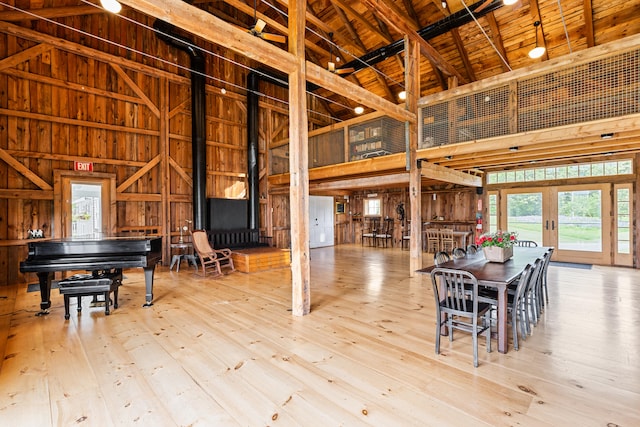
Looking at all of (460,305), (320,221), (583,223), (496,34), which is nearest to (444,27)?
(496,34)

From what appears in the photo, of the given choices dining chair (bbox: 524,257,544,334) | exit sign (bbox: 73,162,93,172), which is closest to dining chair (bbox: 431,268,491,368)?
dining chair (bbox: 524,257,544,334)

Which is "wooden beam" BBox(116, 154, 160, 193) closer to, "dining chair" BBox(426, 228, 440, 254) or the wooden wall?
the wooden wall

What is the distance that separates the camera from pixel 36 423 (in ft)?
6.09

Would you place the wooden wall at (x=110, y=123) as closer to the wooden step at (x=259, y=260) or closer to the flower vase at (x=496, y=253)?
the wooden step at (x=259, y=260)

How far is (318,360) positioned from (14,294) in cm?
560

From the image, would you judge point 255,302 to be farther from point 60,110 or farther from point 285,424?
point 60,110

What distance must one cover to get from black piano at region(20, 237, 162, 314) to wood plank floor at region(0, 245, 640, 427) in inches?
21.2

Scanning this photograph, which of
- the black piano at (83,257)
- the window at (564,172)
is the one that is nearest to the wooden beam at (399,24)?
the window at (564,172)

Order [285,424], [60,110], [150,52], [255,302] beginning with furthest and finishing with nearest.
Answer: [150,52] < [60,110] < [255,302] < [285,424]

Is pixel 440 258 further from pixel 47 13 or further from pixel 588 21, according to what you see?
pixel 47 13

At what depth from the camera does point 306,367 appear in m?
2.53

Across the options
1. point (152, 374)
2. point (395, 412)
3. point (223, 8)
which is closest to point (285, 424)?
point (395, 412)

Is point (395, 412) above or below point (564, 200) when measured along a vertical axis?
below

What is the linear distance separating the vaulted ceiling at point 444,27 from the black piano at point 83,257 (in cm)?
417
